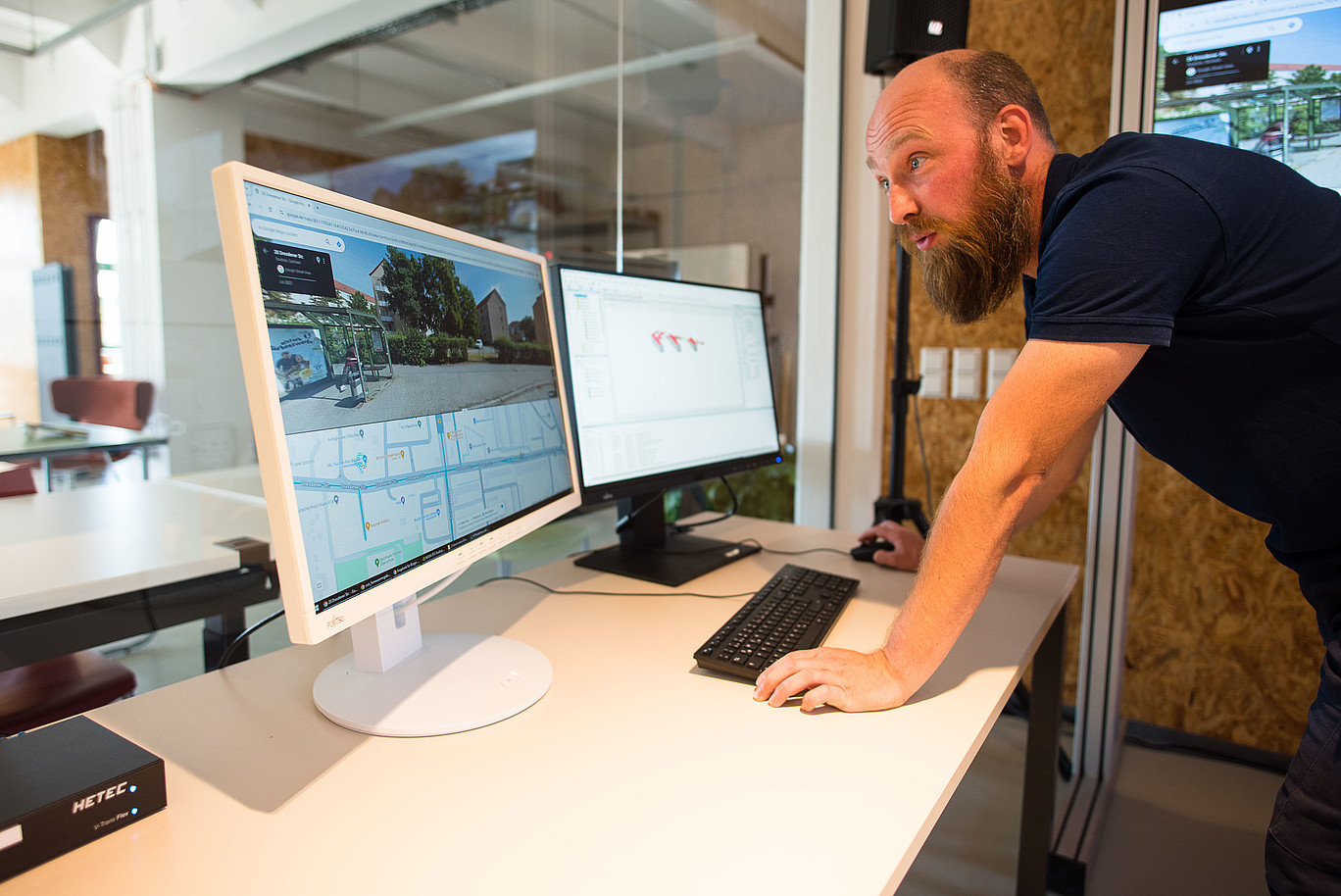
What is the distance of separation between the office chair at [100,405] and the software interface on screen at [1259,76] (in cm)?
239

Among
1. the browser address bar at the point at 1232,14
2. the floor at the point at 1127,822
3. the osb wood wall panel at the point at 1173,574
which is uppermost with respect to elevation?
the browser address bar at the point at 1232,14

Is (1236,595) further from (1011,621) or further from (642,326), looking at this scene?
(642,326)

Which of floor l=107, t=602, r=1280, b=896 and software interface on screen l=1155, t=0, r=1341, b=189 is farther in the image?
software interface on screen l=1155, t=0, r=1341, b=189

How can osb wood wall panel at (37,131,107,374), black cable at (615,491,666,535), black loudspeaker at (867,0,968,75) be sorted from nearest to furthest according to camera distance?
1. osb wood wall panel at (37,131,107,374)
2. black cable at (615,491,666,535)
3. black loudspeaker at (867,0,968,75)

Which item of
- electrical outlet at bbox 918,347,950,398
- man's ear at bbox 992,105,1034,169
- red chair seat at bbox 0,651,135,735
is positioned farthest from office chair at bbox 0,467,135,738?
electrical outlet at bbox 918,347,950,398

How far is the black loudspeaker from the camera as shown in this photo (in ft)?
5.94

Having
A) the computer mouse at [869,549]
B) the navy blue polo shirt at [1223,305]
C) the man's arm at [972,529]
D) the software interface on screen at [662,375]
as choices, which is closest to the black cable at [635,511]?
the software interface on screen at [662,375]

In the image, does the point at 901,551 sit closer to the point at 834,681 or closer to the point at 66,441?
the point at 834,681

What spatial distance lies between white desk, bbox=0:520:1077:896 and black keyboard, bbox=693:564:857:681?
0.03 m

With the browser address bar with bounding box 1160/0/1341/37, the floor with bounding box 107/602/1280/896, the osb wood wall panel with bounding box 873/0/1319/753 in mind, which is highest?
the browser address bar with bounding box 1160/0/1341/37

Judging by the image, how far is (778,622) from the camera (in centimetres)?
109

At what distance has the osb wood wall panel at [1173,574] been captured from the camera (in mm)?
2107

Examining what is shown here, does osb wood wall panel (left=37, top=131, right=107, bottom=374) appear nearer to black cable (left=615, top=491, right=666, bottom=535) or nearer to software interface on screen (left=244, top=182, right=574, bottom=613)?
software interface on screen (left=244, top=182, right=574, bottom=613)

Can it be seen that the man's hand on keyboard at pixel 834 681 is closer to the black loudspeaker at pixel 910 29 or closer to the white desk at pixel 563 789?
the white desk at pixel 563 789
